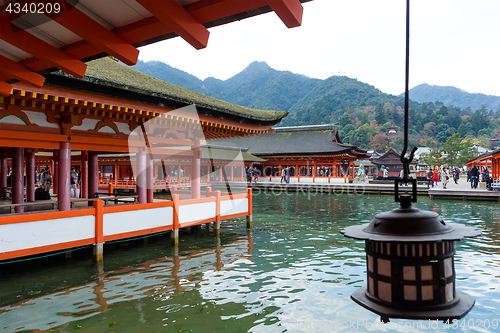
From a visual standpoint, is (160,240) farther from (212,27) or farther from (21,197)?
(212,27)

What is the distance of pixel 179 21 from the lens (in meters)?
2.61

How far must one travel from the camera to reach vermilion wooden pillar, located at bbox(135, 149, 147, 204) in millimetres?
9859

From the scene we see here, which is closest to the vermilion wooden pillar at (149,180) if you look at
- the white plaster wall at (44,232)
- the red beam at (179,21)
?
the white plaster wall at (44,232)

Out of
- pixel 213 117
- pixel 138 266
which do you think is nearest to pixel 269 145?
pixel 213 117

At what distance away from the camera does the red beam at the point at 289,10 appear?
2.31 m

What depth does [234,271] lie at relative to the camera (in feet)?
24.7

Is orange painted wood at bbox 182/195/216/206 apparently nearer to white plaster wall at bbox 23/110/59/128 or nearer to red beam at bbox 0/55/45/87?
white plaster wall at bbox 23/110/59/128

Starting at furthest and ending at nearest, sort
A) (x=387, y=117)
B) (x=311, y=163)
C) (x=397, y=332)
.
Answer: (x=387, y=117), (x=311, y=163), (x=397, y=332)

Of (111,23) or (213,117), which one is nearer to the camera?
(111,23)

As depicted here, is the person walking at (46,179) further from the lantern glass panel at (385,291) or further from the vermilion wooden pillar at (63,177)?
the lantern glass panel at (385,291)

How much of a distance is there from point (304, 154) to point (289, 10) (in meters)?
33.6

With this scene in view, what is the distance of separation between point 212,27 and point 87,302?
5.25 meters

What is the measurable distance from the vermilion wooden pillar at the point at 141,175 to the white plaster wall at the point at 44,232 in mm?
2388

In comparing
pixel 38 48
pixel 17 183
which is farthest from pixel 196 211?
pixel 38 48
